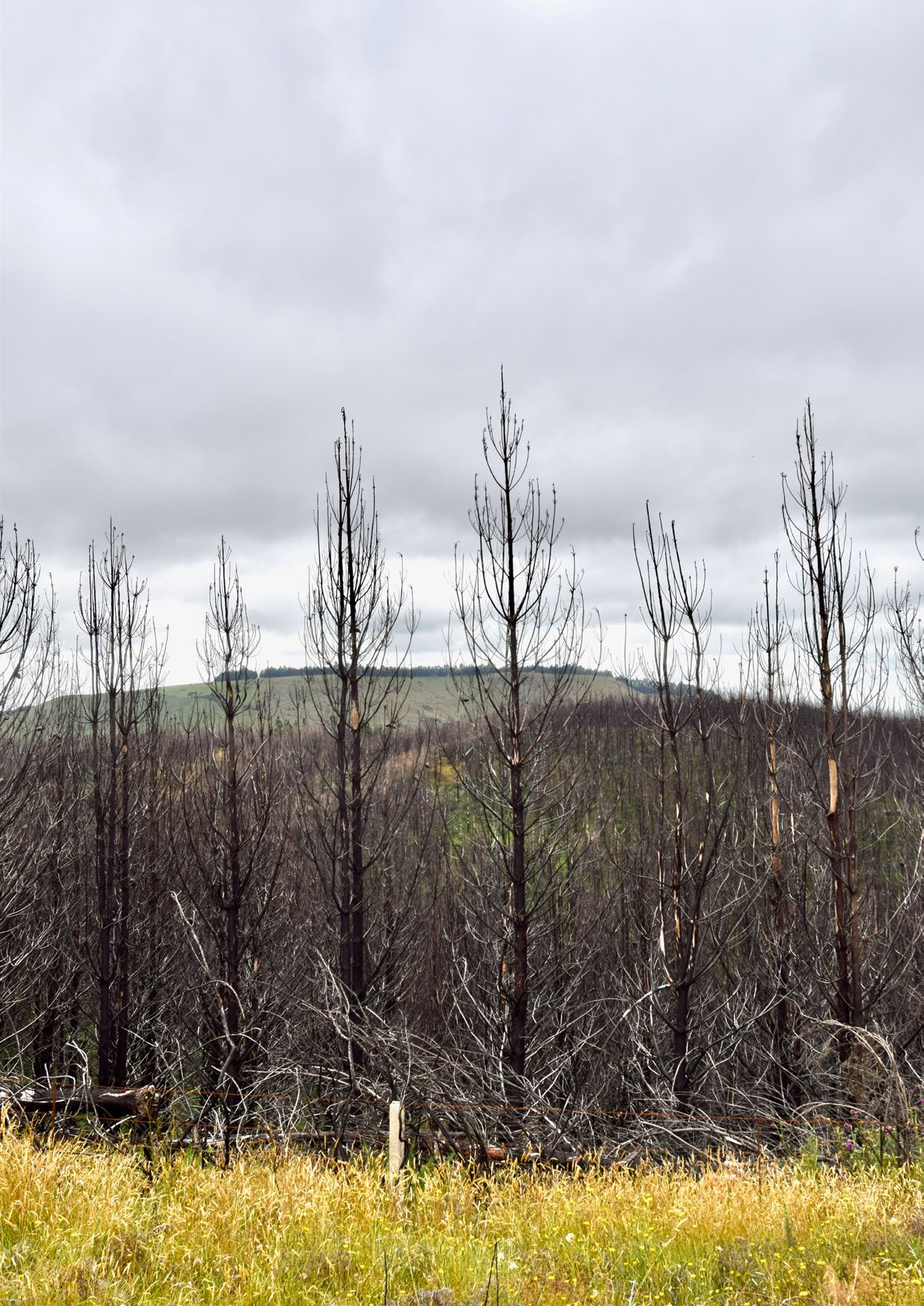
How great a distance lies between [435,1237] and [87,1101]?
3878 mm

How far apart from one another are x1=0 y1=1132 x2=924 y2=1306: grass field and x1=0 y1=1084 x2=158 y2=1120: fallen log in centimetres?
79

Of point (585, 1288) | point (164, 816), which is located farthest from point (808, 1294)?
point (164, 816)

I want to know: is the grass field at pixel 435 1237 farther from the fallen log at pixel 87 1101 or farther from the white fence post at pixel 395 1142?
the fallen log at pixel 87 1101

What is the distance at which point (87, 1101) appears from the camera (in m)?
6.98

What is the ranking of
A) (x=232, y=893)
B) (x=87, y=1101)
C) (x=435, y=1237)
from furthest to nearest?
(x=232, y=893), (x=87, y=1101), (x=435, y=1237)

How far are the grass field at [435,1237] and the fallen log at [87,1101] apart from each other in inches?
30.9

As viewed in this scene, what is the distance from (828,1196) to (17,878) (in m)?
12.7

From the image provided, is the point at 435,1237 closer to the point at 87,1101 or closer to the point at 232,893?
the point at 87,1101

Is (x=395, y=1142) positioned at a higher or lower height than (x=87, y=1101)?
higher

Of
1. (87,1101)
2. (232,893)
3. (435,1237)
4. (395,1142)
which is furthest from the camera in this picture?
(232,893)

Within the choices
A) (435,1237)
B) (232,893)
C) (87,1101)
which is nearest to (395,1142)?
(435,1237)

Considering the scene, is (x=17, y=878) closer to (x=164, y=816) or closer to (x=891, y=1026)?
(x=164, y=816)

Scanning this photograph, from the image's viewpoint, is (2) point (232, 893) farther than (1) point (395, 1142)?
Yes

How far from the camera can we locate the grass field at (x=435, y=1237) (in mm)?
4086
